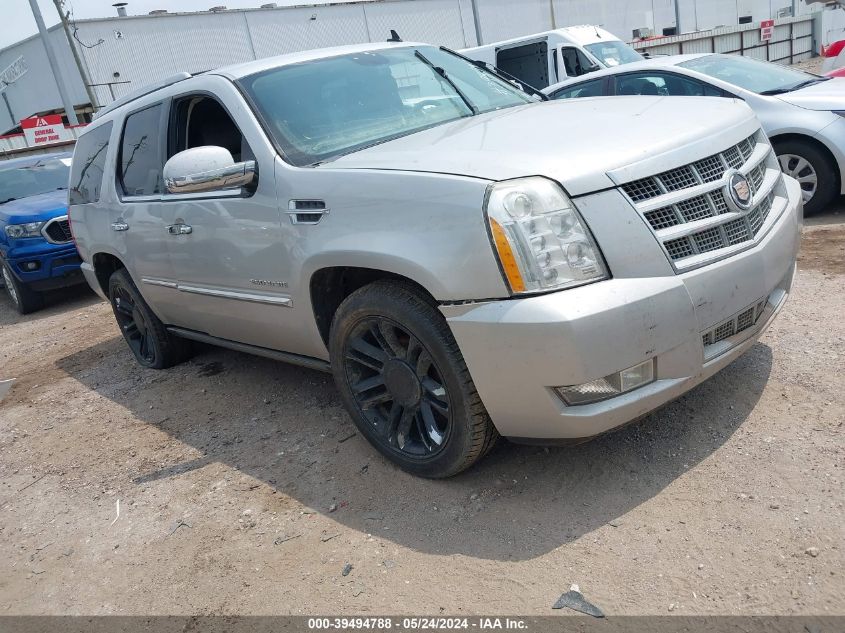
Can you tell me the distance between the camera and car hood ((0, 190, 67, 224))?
838 cm

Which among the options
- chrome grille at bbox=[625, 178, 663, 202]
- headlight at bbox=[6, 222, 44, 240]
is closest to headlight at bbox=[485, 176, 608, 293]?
chrome grille at bbox=[625, 178, 663, 202]

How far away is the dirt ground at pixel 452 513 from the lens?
7.83ft

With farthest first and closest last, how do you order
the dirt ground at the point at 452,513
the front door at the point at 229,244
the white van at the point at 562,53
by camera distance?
the white van at the point at 562,53
the front door at the point at 229,244
the dirt ground at the point at 452,513

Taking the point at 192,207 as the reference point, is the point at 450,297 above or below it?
below

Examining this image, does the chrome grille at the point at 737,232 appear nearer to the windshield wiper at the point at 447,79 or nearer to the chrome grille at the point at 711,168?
the chrome grille at the point at 711,168

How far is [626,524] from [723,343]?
0.78m

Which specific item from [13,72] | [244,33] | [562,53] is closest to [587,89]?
[562,53]

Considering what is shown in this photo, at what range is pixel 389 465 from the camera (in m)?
3.34

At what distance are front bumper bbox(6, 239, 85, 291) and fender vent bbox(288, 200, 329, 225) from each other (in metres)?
6.18

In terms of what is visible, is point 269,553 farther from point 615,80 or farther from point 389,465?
point 615,80

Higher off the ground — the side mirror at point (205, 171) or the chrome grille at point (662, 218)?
the side mirror at point (205, 171)

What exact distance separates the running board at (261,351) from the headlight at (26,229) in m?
4.34

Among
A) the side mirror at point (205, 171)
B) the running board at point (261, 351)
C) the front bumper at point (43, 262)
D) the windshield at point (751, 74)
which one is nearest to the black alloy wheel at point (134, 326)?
the running board at point (261, 351)

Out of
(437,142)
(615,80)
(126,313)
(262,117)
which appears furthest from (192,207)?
(615,80)
